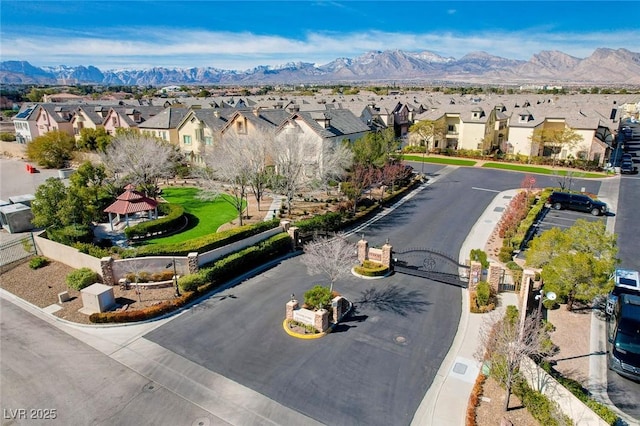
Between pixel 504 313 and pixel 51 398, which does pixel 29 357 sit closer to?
pixel 51 398

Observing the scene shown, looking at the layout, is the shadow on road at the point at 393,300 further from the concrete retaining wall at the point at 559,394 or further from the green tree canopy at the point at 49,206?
the green tree canopy at the point at 49,206

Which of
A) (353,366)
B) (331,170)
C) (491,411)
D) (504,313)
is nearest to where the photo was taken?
(491,411)

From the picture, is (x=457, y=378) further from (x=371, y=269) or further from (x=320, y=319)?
(x=371, y=269)

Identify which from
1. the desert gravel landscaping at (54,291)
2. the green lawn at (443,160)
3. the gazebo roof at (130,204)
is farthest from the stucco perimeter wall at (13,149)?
the green lawn at (443,160)

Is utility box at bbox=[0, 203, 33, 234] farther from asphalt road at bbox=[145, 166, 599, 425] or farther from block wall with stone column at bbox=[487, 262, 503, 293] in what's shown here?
block wall with stone column at bbox=[487, 262, 503, 293]

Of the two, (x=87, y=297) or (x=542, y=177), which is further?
(x=542, y=177)

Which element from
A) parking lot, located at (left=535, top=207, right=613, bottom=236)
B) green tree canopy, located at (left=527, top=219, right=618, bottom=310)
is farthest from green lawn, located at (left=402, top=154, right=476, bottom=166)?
green tree canopy, located at (left=527, top=219, right=618, bottom=310)

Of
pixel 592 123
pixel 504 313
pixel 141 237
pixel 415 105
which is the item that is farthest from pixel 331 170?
pixel 415 105

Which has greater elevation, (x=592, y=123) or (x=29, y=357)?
(x=592, y=123)
